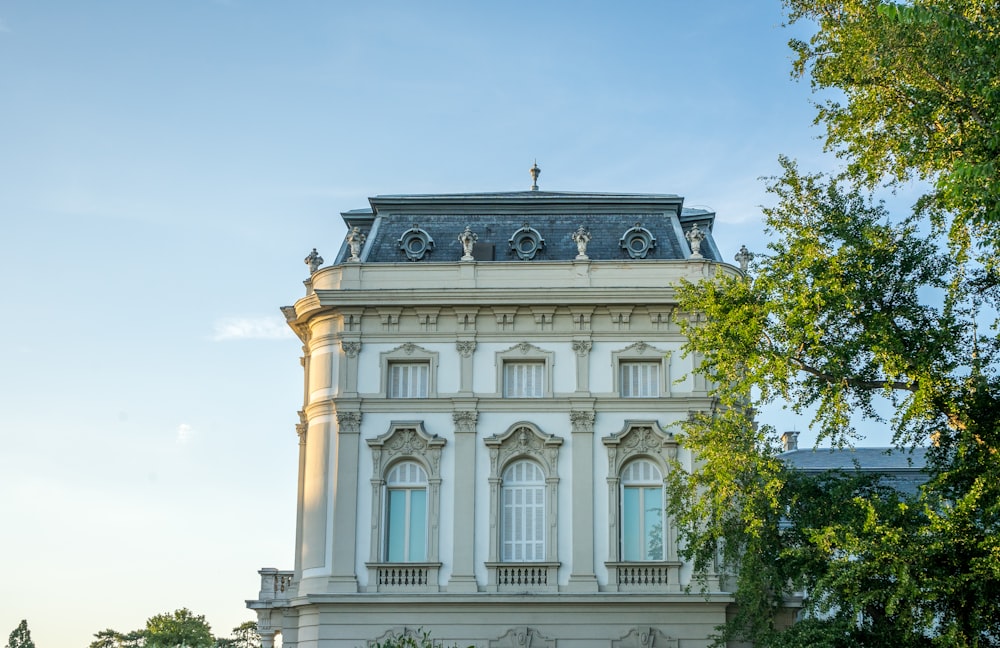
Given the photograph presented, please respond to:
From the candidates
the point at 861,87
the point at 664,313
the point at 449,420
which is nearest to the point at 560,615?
the point at 449,420

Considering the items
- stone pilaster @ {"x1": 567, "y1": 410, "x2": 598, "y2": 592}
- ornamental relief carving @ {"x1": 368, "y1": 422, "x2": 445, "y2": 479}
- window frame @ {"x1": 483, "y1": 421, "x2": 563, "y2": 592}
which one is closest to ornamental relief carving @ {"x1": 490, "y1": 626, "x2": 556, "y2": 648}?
window frame @ {"x1": 483, "y1": 421, "x2": 563, "y2": 592}

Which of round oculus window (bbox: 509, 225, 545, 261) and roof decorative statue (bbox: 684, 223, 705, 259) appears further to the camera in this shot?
round oculus window (bbox: 509, 225, 545, 261)

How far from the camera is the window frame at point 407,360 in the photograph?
37.3 meters

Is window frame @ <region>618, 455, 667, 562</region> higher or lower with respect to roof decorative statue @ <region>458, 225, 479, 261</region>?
lower

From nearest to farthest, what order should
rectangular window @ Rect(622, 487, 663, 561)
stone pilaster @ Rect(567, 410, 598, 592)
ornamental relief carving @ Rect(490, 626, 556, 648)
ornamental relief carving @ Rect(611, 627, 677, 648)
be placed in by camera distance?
1. ornamental relief carving @ Rect(611, 627, 677, 648)
2. ornamental relief carving @ Rect(490, 626, 556, 648)
3. stone pilaster @ Rect(567, 410, 598, 592)
4. rectangular window @ Rect(622, 487, 663, 561)

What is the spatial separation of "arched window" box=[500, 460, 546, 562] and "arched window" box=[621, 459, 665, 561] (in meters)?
2.18

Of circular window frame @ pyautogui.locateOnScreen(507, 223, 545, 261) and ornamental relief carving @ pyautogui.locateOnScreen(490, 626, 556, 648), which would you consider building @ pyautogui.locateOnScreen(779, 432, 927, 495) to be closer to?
circular window frame @ pyautogui.locateOnScreen(507, 223, 545, 261)

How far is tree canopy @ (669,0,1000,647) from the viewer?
85.3 ft

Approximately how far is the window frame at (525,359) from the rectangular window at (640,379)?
1.98 metres

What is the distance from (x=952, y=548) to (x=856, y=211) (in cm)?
772

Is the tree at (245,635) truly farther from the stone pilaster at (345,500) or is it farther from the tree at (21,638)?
the stone pilaster at (345,500)

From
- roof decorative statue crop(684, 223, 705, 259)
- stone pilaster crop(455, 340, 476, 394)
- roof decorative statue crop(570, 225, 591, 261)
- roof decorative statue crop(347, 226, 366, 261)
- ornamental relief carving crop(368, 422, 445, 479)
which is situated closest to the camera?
ornamental relief carving crop(368, 422, 445, 479)

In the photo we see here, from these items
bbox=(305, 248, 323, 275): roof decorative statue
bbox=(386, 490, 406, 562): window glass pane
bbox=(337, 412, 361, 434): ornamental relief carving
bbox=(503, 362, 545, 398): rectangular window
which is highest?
bbox=(305, 248, 323, 275): roof decorative statue

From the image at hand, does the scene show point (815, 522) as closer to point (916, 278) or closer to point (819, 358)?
point (819, 358)
